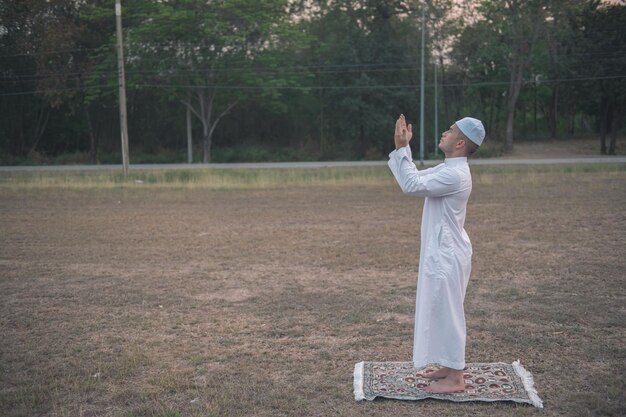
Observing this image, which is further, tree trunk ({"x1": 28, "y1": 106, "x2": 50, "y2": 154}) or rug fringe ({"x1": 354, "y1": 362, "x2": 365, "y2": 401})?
tree trunk ({"x1": 28, "y1": 106, "x2": 50, "y2": 154})

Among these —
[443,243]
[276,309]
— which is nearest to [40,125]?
[276,309]

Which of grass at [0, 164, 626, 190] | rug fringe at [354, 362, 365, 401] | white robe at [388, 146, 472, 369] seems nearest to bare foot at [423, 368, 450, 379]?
white robe at [388, 146, 472, 369]

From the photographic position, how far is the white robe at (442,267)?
165 inches

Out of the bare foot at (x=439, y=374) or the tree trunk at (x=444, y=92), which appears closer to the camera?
the bare foot at (x=439, y=374)

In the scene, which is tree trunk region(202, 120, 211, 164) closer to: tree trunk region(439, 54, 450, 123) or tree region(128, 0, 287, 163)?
tree region(128, 0, 287, 163)

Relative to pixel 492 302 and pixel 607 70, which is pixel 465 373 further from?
pixel 607 70

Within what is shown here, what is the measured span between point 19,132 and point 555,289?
41020 millimetres

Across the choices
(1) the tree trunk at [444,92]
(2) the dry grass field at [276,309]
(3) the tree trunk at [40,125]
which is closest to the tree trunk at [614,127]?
(1) the tree trunk at [444,92]

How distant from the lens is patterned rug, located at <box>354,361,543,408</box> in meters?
4.36

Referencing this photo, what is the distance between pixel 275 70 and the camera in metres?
39.5

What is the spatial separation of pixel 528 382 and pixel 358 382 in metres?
1.21

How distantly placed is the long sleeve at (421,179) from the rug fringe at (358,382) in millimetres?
1429

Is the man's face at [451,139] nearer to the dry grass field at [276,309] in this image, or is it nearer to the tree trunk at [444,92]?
the dry grass field at [276,309]

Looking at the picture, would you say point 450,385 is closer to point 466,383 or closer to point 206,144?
point 466,383
